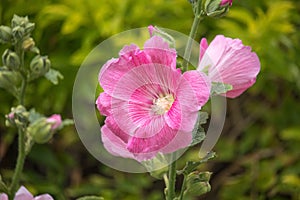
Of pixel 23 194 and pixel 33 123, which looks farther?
pixel 33 123

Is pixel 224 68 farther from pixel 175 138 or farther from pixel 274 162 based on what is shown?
pixel 274 162

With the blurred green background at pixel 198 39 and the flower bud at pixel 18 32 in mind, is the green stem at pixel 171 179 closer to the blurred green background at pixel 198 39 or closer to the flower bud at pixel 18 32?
the flower bud at pixel 18 32

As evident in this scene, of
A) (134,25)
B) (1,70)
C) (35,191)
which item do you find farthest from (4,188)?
(134,25)

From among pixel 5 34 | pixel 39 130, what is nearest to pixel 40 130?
pixel 39 130

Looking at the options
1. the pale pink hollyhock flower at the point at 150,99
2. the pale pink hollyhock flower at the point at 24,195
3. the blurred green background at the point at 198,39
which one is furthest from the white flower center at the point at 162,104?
the blurred green background at the point at 198,39

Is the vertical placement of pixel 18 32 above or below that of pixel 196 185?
above

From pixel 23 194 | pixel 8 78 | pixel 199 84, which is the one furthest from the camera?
pixel 8 78

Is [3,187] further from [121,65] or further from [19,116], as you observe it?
[121,65]

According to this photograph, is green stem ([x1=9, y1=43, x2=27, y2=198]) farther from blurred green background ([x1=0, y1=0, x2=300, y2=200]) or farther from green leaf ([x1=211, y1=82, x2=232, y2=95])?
blurred green background ([x1=0, y1=0, x2=300, y2=200])
